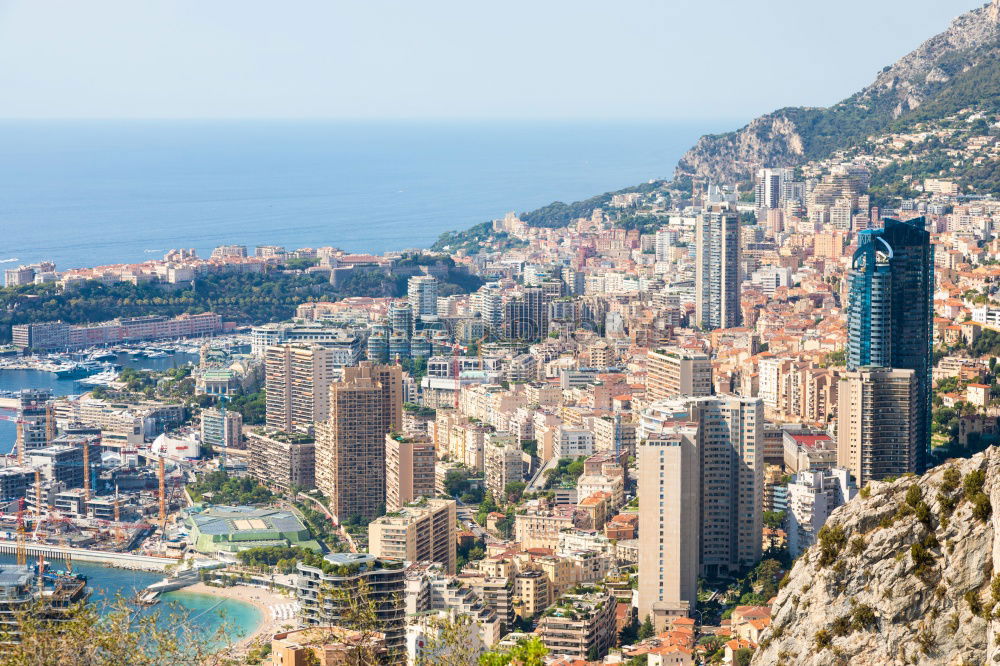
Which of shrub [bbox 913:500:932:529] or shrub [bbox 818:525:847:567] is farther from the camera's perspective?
shrub [bbox 818:525:847:567]

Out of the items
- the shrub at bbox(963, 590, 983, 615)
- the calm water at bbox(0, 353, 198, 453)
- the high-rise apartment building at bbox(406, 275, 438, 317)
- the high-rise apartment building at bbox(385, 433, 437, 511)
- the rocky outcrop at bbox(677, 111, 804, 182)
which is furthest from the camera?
the rocky outcrop at bbox(677, 111, 804, 182)

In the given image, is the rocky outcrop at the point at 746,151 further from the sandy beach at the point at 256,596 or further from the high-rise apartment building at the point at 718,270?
the sandy beach at the point at 256,596

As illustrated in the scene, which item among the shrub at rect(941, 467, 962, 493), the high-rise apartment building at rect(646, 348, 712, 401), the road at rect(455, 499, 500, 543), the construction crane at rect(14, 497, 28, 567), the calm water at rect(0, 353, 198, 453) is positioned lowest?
the construction crane at rect(14, 497, 28, 567)

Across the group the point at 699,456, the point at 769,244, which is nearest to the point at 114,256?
the point at 769,244

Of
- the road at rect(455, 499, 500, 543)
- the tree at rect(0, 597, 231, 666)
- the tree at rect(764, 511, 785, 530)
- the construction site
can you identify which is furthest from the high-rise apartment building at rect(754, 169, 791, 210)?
the tree at rect(0, 597, 231, 666)

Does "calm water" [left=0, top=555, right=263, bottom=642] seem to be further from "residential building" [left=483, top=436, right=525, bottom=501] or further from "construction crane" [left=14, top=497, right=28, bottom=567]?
"residential building" [left=483, top=436, right=525, bottom=501]

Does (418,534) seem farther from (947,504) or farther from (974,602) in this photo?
(974,602)

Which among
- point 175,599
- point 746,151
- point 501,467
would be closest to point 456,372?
point 501,467
